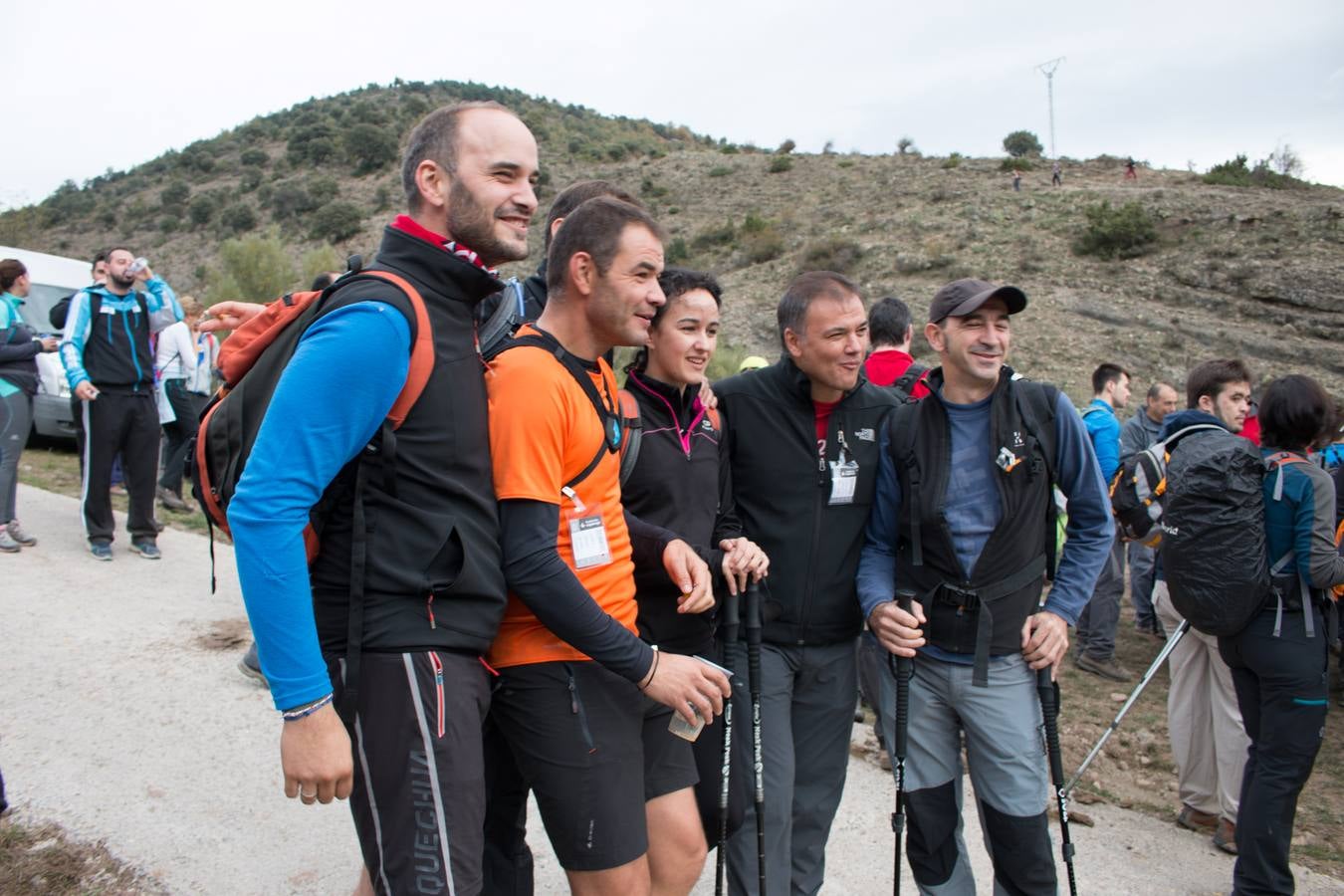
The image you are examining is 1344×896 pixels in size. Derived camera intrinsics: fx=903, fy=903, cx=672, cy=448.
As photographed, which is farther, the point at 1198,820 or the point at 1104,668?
the point at 1104,668

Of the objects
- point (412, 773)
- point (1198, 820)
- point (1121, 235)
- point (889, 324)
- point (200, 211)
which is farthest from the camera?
point (200, 211)

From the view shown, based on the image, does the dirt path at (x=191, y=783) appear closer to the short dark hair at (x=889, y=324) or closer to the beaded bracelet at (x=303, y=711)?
the beaded bracelet at (x=303, y=711)

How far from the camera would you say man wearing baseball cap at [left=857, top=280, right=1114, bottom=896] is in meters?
3.04

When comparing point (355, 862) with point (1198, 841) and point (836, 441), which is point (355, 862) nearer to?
point (836, 441)

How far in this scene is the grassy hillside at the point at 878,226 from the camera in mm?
25297

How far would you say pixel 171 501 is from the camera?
9.30 meters

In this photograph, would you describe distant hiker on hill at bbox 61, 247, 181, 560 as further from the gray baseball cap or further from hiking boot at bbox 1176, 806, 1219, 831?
hiking boot at bbox 1176, 806, 1219, 831

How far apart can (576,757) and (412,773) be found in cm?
43

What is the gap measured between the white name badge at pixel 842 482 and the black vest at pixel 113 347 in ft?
20.1

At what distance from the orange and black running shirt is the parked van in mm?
10245

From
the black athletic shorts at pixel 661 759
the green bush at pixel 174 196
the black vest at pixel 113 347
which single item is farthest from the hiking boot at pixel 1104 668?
the green bush at pixel 174 196

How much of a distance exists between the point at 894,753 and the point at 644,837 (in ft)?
4.10

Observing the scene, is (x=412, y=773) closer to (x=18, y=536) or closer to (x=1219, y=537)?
(x=1219, y=537)

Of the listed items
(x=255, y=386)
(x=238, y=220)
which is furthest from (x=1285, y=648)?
(x=238, y=220)
